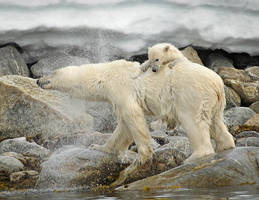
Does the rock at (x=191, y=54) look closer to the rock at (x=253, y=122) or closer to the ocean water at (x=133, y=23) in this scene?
the ocean water at (x=133, y=23)

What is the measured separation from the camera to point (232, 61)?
44.5 feet

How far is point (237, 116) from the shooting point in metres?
10.6

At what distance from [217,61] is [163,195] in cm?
870

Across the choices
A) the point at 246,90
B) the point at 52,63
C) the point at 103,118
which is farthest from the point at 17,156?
the point at 246,90

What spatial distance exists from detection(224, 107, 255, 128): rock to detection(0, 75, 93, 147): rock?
315 cm

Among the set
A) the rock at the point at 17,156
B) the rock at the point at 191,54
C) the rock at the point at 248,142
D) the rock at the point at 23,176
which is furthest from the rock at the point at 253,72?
the rock at the point at 23,176

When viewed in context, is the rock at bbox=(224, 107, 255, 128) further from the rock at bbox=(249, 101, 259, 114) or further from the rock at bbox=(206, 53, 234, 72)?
the rock at bbox=(206, 53, 234, 72)

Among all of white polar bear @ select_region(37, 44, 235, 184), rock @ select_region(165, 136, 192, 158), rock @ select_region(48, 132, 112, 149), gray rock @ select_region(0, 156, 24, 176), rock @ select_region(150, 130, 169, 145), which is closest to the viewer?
white polar bear @ select_region(37, 44, 235, 184)

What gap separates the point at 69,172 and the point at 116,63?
69.8 inches

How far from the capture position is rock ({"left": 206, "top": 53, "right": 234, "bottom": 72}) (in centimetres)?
1305

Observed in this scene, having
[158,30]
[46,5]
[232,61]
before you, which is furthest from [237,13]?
[46,5]

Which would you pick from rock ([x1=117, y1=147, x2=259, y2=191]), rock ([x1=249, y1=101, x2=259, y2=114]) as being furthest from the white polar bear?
rock ([x1=249, y1=101, x2=259, y2=114])

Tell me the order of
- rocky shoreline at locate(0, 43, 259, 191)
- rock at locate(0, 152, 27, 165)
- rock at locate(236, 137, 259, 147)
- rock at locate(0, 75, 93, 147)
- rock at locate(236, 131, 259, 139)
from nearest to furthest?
1. rocky shoreline at locate(0, 43, 259, 191)
2. rock at locate(0, 152, 27, 165)
3. rock at locate(236, 137, 259, 147)
4. rock at locate(236, 131, 259, 139)
5. rock at locate(0, 75, 93, 147)

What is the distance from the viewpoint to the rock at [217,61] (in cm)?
1305
